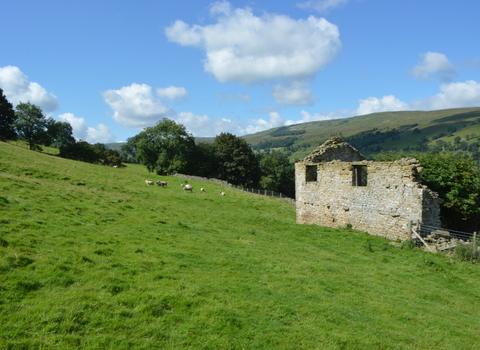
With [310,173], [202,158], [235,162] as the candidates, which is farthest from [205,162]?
[310,173]

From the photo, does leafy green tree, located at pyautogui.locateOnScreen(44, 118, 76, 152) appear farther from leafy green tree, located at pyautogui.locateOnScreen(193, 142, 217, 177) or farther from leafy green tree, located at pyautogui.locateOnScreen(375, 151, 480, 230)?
leafy green tree, located at pyautogui.locateOnScreen(375, 151, 480, 230)

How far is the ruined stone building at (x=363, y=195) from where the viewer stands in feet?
52.9

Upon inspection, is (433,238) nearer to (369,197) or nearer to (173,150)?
(369,197)

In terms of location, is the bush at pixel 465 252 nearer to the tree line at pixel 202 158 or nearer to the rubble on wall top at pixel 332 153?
the rubble on wall top at pixel 332 153

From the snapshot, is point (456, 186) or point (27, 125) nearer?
point (456, 186)

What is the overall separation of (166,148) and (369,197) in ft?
152

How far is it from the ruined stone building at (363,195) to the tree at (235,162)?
124 feet

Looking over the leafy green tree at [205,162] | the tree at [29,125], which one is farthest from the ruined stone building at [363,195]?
the tree at [29,125]

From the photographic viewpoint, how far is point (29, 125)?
181ft

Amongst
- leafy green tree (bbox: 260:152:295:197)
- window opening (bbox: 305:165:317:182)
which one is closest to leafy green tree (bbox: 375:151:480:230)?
window opening (bbox: 305:165:317:182)

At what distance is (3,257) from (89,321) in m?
3.50

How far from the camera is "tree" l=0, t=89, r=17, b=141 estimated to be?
55.4 m

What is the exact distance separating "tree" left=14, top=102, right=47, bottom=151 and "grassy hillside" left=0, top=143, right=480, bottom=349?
4916 cm

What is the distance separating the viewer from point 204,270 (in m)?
9.33
